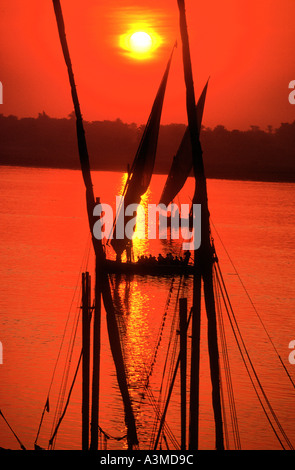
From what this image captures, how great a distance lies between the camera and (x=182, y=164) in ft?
140

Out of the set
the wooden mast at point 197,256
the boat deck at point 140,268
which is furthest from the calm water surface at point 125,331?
the wooden mast at point 197,256

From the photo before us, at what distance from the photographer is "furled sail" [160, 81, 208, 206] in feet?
135

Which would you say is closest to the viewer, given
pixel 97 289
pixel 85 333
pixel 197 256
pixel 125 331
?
pixel 197 256

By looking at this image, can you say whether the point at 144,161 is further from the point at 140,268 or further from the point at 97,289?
the point at 97,289

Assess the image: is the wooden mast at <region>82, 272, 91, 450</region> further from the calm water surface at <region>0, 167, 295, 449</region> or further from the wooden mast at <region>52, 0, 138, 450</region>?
the calm water surface at <region>0, 167, 295, 449</region>

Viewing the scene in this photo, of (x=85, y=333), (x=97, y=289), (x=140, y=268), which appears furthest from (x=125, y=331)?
(x=85, y=333)

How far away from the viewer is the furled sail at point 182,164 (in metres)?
41.3

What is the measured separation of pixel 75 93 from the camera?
38.2 ft

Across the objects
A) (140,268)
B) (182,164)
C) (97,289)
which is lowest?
(140,268)

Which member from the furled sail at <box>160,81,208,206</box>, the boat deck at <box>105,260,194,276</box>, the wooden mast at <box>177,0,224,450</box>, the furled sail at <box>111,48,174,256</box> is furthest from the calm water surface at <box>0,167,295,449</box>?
the furled sail at <box>160,81,208,206</box>

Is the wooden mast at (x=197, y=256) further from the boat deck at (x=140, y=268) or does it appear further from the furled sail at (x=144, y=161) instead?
the boat deck at (x=140, y=268)

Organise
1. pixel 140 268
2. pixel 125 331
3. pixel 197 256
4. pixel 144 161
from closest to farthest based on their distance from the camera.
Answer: pixel 197 256, pixel 125 331, pixel 144 161, pixel 140 268
